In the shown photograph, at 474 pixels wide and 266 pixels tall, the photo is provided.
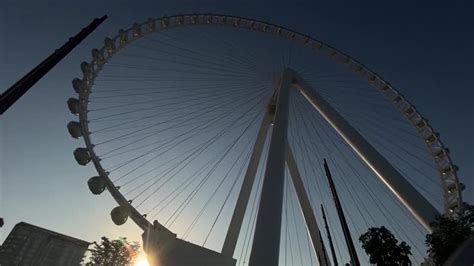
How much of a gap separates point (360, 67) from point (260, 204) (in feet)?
88.3

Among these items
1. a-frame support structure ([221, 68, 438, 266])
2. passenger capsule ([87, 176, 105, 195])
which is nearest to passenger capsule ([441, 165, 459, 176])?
a-frame support structure ([221, 68, 438, 266])

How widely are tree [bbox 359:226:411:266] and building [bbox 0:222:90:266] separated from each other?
12351 centimetres

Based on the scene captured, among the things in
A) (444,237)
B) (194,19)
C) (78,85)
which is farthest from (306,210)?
(194,19)

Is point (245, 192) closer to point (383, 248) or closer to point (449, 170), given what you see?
point (383, 248)

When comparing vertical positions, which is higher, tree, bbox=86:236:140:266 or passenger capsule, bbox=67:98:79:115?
passenger capsule, bbox=67:98:79:115

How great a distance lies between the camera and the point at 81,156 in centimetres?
2475

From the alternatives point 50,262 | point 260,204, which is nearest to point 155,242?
point 260,204

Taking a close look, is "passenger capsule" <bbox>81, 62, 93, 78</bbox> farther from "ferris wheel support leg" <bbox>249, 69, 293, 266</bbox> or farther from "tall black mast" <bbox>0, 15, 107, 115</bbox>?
"ferris wheel support leg" <bbox>249, 69, 293, 266</bbox>

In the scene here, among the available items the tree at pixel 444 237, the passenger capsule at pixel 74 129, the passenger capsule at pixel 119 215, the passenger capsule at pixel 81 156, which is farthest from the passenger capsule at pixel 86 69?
the tree at pixel 444 237

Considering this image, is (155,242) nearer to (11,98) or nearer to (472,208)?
(11,98)

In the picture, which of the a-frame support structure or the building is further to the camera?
the building

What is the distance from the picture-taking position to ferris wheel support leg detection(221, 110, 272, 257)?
2255 cm

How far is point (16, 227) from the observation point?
4439 inches

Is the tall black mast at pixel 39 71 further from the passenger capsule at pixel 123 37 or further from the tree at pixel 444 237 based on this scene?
the tree at pixel 444 237
